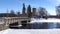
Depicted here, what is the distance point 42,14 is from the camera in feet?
31.7

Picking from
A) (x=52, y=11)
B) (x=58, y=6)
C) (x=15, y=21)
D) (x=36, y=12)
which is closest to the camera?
(x=52, y=11)

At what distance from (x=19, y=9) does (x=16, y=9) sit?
283mm

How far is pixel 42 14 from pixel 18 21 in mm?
3176

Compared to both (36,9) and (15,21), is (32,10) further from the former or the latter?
(15,21)

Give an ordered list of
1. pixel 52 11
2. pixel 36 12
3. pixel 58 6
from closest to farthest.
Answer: pixel 52 11
pixel 36 12
pixel 58 6

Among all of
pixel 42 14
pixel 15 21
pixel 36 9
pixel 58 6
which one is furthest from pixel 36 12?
pixel 15 21

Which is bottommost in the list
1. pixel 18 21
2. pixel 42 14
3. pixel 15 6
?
pixel 18 21

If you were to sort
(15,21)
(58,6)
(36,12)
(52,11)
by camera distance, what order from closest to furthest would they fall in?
(52,11)
(36,12)
(58,6)
(15,21)

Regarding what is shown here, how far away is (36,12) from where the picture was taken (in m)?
8.66

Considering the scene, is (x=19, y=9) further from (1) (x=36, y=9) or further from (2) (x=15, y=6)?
(1) (x=36, y=9)

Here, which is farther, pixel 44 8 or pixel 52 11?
pixel 44 8

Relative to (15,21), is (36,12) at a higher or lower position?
higher

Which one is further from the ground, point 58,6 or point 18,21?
point 58,6

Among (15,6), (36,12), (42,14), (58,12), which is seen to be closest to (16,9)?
(15,6)
